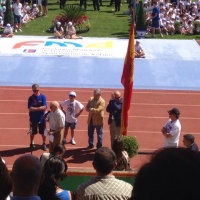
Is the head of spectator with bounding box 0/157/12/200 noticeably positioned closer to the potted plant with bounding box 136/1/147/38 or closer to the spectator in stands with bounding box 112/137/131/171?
the spectator in stands with bounding box 112/137/131/171

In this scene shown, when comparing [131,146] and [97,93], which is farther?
[97,93]

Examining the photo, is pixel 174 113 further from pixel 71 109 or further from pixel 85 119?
pixel 85 119

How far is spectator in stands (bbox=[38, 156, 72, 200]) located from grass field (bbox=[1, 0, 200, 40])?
2110 centimetres

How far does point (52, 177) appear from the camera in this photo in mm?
4938

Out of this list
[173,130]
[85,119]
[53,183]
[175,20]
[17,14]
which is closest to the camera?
[53,183]

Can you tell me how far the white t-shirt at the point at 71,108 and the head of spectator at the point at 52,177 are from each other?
7.17m

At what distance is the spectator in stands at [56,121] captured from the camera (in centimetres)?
1173

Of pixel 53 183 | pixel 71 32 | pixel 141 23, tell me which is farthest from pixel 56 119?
pixel 141 23

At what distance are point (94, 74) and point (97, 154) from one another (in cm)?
1482

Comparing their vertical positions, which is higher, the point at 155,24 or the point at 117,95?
the point at 117,95

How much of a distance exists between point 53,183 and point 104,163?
0.50 meters

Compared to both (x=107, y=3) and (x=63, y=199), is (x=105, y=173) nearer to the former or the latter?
(x=63, y=199)

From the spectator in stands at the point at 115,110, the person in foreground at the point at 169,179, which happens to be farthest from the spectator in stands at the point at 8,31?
the person in foreground at the point at 169,179

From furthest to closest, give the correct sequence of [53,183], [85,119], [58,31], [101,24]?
[101,24] < [58,31] < [85,119] < [53,183]
